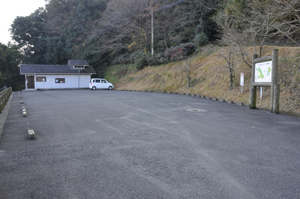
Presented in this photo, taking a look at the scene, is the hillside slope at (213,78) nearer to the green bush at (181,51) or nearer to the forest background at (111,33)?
the green bush at (181,51)

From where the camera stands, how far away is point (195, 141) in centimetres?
539

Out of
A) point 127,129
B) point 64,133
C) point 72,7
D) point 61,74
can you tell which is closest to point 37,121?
point 64,133

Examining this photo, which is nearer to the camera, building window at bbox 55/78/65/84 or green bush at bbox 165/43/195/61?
green bush at bbox 165/43/195/61

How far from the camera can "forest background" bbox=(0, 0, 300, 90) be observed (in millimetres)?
Result: 28234

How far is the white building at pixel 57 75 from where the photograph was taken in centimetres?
3506

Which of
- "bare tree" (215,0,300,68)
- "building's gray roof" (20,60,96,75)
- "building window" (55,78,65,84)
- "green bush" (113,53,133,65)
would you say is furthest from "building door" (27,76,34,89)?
"bare tree" (215,0,300,68)

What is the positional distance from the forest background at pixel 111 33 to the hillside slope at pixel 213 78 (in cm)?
207

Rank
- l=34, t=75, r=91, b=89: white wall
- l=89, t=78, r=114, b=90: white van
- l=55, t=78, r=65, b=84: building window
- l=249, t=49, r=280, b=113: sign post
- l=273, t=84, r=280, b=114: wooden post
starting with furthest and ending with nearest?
1. l=55, t=78, r=65, b=84: building window
2. l=34, t=75, r=91, b=89: white wall
3. l=89, t=78, r=114, b=90: white van
4. l=249, t=49, r=280, b=113: sign post
5. l=273, t=84, r=280, b=114: wooden post

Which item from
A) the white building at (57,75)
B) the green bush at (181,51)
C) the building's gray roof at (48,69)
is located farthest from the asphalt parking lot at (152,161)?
the white building at (57,75)

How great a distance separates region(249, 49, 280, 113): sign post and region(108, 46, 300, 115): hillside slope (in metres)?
0.71

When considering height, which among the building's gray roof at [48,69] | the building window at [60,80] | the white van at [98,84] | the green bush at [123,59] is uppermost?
the green bush at [123,59]

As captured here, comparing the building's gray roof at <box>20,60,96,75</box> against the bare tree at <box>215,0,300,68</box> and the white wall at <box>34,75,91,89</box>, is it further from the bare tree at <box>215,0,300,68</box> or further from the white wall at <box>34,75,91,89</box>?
the bare tree at <box>215,0,300,68</box>

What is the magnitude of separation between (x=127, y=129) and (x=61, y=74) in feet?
110

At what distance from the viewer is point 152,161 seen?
162 inches
